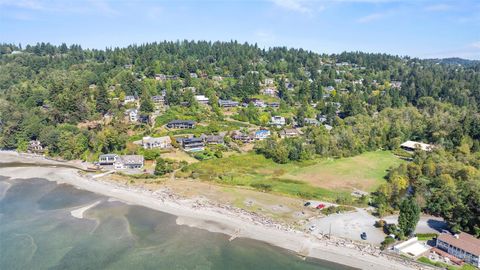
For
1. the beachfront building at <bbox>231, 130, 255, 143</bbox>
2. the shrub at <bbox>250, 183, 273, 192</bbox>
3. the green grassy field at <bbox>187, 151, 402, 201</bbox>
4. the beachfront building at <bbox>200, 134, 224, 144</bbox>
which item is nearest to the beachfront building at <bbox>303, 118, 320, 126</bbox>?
the beachfront building at <bbox>231, 130, 255, 143</bbox>

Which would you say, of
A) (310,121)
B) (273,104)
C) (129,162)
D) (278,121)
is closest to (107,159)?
(129,162)

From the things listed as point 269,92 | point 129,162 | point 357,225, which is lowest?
point 357,225

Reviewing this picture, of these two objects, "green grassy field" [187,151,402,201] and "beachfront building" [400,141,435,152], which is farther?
"beachfront building" [400,141,435,152]

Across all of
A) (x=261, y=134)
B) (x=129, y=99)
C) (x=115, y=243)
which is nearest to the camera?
(x=115, y=243)

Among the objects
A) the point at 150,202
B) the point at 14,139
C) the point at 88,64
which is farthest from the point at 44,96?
the point at 150,202

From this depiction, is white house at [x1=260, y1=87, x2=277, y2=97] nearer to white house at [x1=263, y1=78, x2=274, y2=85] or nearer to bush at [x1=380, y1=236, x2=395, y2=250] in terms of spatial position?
white house at [x1=263, y1=78, x2=274, y2=85]

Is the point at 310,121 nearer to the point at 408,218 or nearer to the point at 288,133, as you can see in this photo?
the point at 288,133

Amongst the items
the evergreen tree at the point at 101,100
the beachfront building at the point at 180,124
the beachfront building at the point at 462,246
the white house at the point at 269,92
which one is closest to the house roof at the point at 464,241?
the beachfront building at the point at 462,246
